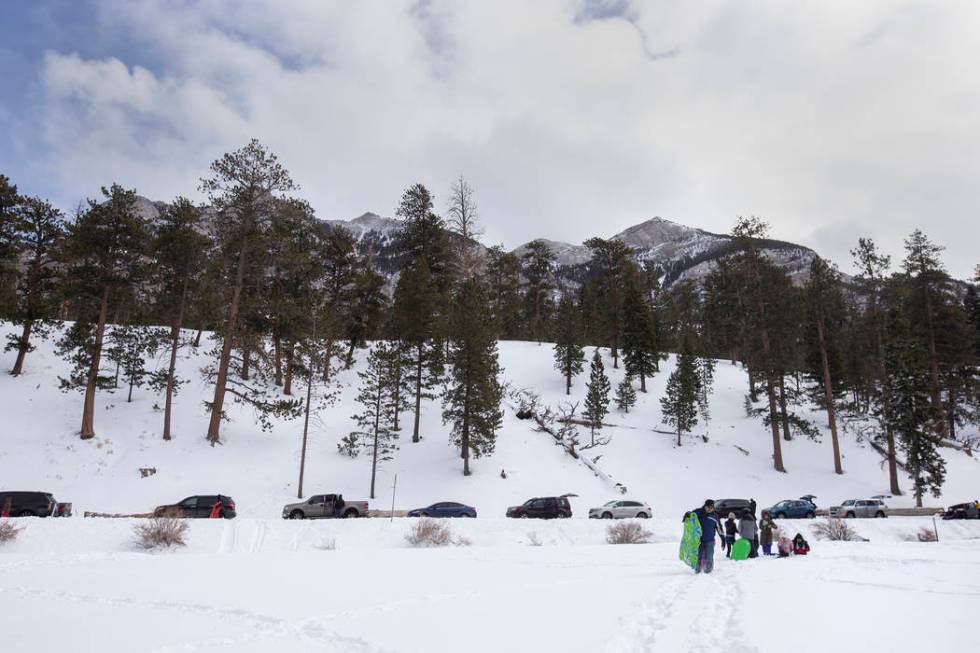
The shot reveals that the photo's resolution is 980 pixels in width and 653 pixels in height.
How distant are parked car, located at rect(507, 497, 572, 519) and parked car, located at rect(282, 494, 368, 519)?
779cm

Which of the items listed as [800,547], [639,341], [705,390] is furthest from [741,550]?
[639,341]

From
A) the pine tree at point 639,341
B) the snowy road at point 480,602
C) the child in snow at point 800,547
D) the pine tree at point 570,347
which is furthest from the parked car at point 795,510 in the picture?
the pine tree at point 639,341

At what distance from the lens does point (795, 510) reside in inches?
1088

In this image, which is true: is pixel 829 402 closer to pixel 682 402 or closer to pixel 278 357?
pixel 682 402

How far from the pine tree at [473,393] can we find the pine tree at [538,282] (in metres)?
30.2

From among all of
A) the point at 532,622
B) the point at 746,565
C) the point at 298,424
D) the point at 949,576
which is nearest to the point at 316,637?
the point at 532,622

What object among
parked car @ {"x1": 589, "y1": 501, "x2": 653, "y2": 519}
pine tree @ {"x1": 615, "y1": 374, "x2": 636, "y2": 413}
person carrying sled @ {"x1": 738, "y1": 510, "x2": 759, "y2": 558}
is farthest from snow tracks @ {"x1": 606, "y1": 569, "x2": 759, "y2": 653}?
pine tree @ {"x1": 615, "y1": 374, "x2": 636, "y2": 413}

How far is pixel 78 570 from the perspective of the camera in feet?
39.3

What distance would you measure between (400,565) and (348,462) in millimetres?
22413

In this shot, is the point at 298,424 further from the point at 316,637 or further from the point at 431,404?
the point at 316,637

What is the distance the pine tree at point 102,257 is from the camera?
28013 millimetres

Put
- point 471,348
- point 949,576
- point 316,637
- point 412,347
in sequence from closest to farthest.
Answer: point 316,637
point 949,576
point 471,348
point 412,347

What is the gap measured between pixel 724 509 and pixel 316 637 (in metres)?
26.7

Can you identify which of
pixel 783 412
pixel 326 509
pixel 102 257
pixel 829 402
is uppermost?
pixel 102 257
